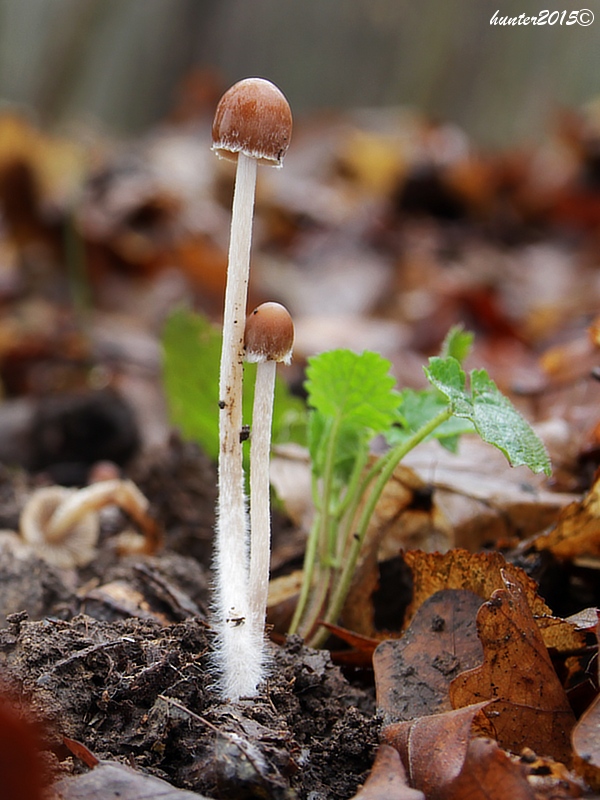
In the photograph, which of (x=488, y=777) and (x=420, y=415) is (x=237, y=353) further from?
(x=488, y=777)

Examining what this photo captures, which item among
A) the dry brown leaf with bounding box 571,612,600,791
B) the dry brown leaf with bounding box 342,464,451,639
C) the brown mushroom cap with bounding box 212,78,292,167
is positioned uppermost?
the brown mushroom cap with bounding box 212,78,292,167

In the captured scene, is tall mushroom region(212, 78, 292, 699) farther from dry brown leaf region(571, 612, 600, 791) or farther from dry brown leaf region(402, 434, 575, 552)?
dry brown leaf region(402, 434, 575, 552)

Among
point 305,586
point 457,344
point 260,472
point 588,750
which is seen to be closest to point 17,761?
point 260,472

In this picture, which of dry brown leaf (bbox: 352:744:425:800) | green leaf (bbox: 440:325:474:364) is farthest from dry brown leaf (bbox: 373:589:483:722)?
green leaf (bbox: 440:325:474:364)

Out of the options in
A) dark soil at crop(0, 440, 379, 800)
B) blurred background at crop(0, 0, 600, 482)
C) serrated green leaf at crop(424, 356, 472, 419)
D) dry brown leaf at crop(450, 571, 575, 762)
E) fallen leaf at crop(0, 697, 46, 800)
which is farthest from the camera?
blurred background at crop(0, 0, 600, 482)

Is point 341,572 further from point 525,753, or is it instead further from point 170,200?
point 170,200

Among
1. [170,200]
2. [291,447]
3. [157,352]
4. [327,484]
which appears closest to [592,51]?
[170,200]

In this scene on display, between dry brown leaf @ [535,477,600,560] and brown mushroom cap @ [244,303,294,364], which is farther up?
brown mushroom cap @ [244,303,294,364]
